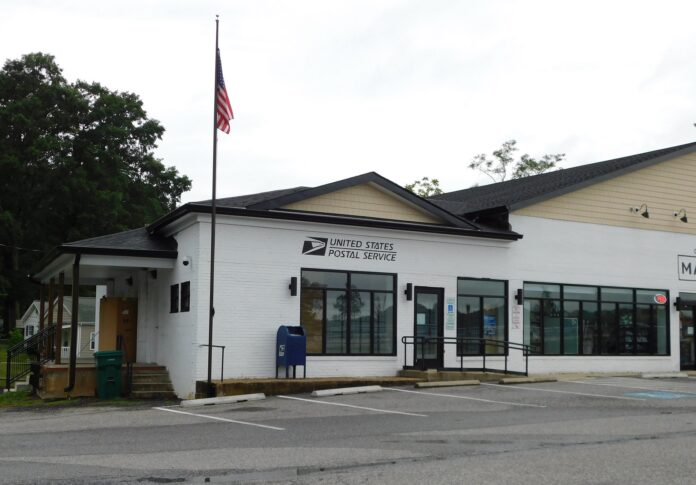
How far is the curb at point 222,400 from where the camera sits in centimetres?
1820

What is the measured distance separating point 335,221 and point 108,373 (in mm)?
6721

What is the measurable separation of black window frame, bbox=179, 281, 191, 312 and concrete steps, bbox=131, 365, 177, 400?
1823mm

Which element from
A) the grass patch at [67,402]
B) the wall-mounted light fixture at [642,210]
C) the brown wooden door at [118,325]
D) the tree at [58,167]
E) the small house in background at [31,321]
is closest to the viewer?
the grass patch at [67,402]

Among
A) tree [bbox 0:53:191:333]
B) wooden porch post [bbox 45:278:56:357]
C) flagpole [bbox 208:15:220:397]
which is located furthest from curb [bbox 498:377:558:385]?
tree [bbox 0:53:191:333]

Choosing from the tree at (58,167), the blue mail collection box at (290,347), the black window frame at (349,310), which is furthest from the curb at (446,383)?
the tree at (58,167)

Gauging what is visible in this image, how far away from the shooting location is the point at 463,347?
23.9 metres

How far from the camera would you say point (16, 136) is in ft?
174

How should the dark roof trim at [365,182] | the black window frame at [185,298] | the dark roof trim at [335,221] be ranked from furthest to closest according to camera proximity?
1. the dark roof trim at [365,182]
2. the black window frame at [185,298]
3. the dark roof trim at [335,221]

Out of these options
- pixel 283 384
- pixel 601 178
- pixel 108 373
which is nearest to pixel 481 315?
pixel 601 178

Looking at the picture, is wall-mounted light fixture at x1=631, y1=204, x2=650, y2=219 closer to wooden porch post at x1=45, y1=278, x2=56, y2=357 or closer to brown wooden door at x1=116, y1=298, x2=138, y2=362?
brown wooden door at x1=116, y1=298, x2=138, y2=362

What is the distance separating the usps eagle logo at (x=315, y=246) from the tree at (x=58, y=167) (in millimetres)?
32507

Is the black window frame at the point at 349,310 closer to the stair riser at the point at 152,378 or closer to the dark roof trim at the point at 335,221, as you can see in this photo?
the dark roof trim at the point at 335,221

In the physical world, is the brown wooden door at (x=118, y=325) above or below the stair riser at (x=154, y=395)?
above

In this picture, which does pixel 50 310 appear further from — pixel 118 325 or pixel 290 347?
pixel 290 347
